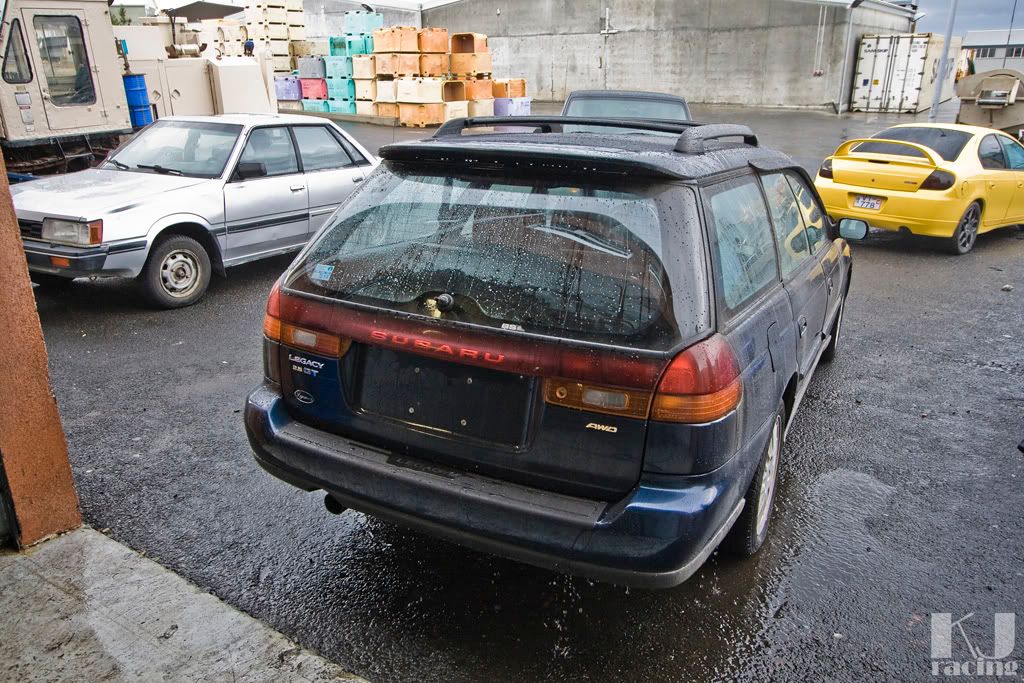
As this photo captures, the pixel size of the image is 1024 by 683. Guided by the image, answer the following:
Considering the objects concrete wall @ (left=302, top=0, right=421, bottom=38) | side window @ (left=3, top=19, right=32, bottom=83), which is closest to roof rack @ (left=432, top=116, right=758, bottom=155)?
side window @ (left=3, top=19, right=32, bottom=83)

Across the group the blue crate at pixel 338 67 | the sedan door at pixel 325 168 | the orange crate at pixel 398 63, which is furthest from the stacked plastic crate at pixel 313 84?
the sedan door at pixel 325 168

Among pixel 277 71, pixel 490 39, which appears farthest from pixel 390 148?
pixel 490 39

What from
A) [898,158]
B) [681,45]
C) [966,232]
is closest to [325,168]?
[898,158]

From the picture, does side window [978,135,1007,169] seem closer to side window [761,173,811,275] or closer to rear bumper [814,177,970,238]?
rear bumper [814,177,970,238]

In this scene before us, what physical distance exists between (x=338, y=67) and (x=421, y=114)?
3973 millimetres

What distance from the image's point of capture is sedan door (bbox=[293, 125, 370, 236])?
7664mm

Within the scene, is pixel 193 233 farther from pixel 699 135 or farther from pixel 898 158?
pixel 898 158

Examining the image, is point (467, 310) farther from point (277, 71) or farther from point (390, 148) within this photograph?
point (277, 71)

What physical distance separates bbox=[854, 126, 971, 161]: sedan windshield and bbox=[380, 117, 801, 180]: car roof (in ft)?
22.6

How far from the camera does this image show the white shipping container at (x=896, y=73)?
25.4 meters

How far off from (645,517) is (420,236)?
1.32 metres

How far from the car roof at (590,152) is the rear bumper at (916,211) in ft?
20.7

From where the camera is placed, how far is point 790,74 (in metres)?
27.7

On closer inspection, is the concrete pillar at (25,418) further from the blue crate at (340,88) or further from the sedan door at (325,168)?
the blue crate at (340,88)
